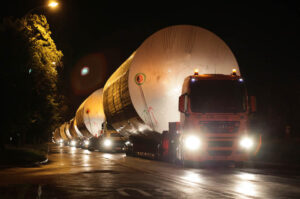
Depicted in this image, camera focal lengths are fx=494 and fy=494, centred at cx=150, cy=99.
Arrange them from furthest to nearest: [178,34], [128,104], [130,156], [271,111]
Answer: [271,111] → [130,156] → [128,104] → [178,34]

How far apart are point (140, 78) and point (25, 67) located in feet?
31.6

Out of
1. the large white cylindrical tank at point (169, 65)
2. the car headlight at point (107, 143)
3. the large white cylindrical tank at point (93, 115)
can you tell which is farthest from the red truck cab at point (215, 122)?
the large white cylindrical tank at point (93, 115)

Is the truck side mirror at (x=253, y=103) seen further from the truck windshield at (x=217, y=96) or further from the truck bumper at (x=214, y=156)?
the truck bumper at (x=214, y=156)

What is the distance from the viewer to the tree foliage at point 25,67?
27.1m

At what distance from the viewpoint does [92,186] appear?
484 inches

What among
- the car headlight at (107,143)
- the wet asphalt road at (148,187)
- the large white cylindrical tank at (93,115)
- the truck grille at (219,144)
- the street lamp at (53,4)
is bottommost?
the wet asphalt road at (148,187)

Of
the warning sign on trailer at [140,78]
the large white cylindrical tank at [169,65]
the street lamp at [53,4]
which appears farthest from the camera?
the street lamp at [53,4]

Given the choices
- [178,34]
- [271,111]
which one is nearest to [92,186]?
[178,34]

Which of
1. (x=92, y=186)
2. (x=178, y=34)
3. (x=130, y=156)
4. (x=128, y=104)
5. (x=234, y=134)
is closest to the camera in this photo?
(x=92, y=186)

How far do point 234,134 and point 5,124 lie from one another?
54.3 ft

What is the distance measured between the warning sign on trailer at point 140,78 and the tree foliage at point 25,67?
869 centimetres

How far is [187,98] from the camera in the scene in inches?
698

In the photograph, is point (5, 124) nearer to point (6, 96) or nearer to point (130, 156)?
point (6, 96)

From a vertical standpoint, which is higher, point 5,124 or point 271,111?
point 271,111
